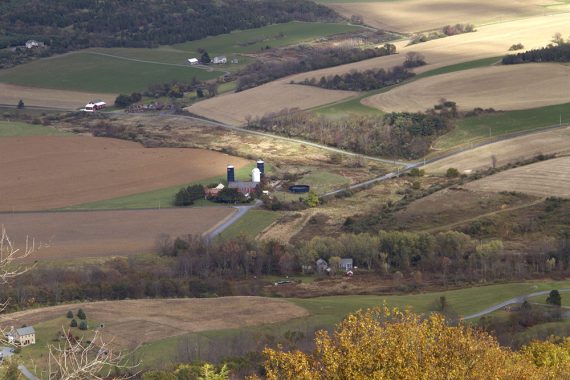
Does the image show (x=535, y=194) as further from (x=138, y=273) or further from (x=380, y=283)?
(x=138, y=273)

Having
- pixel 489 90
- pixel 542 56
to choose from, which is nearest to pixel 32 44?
pixel 542 56

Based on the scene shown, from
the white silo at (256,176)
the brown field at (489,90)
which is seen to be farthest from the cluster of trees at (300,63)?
the white silo at (256,176)

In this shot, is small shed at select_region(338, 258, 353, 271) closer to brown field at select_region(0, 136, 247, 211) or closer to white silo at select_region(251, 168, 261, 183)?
white silo at select_region(251, 168, 261, 183)

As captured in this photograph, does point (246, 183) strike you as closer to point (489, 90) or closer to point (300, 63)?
point (489, 90)

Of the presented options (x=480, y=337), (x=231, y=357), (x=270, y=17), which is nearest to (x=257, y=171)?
(x=231, y=357)

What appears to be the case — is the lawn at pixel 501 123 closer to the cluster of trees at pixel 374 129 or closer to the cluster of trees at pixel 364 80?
the cluster of trees at pixel 374 129

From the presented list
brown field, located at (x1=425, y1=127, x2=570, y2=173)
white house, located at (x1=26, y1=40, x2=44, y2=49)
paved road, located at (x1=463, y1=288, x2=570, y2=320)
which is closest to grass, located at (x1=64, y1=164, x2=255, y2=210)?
brown field, located at (x1=425, y1=127, x2=570, y2=173)
